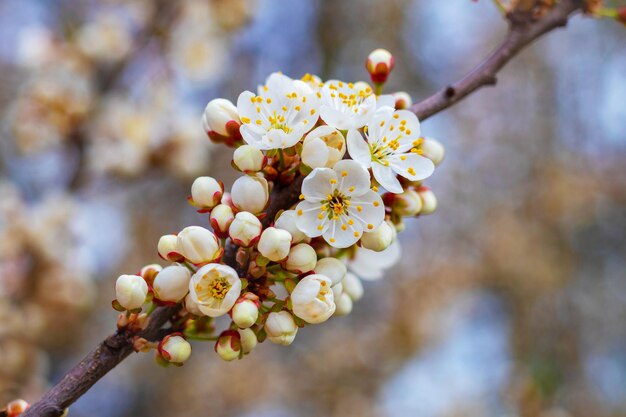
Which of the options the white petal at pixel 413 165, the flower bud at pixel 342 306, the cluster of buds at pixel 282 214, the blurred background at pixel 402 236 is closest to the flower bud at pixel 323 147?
the cluster of buds at pixel 282 214

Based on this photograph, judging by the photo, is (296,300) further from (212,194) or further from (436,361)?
(436,361)

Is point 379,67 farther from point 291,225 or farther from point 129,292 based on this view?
point 129,292

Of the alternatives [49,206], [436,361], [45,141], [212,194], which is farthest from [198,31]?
[436,361]

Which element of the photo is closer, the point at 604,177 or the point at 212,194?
the point at 212,194

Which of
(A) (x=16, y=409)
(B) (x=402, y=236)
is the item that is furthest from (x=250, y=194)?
(B) (x=402, y=236)

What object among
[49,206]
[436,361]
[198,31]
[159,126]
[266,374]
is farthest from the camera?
[436,361]

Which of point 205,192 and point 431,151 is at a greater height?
point 205,192

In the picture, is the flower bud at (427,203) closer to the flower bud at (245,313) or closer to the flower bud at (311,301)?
the flower bud at (311,301)
